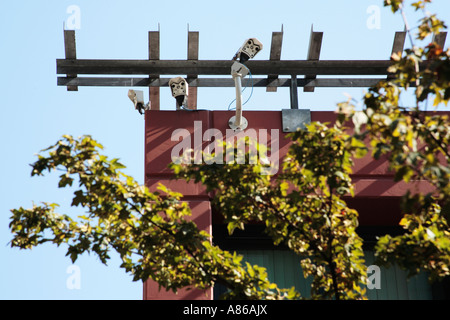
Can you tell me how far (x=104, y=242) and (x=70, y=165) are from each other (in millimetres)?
789

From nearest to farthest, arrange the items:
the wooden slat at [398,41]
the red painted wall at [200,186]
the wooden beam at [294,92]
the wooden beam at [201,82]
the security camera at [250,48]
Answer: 1. the red painted wall at [200,186]
2. the security camera at [250,48]
3. the wooden beam at [294,92]
4. the wooden slat at [398,41]
5. the wooden beam at [201,82]

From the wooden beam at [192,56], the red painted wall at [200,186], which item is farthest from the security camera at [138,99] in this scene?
the wooden beam at [192,56]

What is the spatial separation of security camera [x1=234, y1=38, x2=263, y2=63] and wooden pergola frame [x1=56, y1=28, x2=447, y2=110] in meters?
0.53

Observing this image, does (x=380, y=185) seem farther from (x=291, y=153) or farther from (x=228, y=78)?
(x=291, y=153)

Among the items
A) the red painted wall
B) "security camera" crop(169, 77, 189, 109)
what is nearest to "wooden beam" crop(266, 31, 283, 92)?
the red painted wall

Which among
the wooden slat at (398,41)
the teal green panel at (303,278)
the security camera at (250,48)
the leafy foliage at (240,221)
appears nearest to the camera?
the leafy foliage at (240,221)

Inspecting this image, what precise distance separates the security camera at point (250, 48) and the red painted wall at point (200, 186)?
2.41 ft

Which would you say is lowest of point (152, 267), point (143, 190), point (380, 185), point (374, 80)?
point (152, 267)

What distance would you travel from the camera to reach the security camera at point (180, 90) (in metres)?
8.95

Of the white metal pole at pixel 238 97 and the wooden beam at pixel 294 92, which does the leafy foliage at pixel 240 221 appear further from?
the wooden beam at pixel 294 92

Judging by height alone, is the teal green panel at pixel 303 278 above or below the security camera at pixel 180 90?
below

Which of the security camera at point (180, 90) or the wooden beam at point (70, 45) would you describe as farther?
the wooden beam at point (70, 45)
